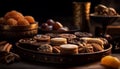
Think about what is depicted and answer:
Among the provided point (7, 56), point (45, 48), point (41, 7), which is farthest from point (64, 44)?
point (41, 7)

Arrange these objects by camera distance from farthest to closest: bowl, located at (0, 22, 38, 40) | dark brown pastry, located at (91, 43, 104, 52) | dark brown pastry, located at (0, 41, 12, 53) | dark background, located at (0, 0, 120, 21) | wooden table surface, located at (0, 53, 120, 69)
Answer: dark background, located at (0, 0, 120, 21) → bowl, located at (0, 22, 38, 40) → dark brown pastry, located at (0, 41, 12, 53) → dark brown pastry, located at (91, 43, 104, 52) → wooden table surface, located at (0, 53, 120, 69)

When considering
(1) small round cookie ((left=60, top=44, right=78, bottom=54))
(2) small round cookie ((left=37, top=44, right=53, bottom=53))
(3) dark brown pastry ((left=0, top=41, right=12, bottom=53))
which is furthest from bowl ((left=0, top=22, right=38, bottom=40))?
(1) small round cookie ((left=60, top=44, right=78, bottom=54))

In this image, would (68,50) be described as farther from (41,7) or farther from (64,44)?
(41,7)

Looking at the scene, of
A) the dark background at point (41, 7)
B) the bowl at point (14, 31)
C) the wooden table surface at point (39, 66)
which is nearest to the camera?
the wooden table surface at point (39, 66)

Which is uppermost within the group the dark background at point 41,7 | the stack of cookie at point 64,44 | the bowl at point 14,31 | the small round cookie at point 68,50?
the dark background at point 41,7

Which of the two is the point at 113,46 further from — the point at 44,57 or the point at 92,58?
the point at 44,57

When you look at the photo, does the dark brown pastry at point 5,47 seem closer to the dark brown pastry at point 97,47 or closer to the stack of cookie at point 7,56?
the stack of cookie at point 7,56

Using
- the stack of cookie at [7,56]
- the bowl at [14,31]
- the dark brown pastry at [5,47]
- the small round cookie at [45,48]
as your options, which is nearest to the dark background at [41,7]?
the bowl at [14,31]

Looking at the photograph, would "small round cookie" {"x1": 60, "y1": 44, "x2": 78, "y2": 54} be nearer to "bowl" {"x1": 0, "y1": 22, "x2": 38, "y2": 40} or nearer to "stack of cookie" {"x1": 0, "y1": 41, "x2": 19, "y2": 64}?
"stack of cookie" {"x1": 0, "y1": 41, "x2": 19, "y2": 64}
